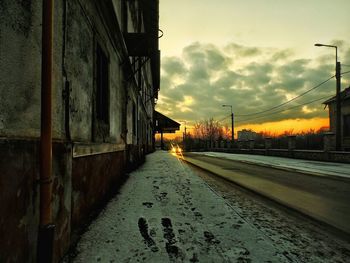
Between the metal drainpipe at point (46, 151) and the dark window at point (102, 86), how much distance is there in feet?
8.73

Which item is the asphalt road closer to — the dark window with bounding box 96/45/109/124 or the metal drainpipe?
the metal drainpipe

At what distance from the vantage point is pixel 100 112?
496cm

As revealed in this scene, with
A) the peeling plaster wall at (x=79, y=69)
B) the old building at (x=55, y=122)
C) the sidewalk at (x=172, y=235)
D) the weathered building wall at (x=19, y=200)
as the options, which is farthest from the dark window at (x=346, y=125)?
the weathered building wall at (x=19, y=200)

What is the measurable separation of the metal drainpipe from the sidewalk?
52cm

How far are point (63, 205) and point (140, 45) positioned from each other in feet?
22.7

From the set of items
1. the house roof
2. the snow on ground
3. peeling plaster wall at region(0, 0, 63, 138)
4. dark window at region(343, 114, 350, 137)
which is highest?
A: the house roof

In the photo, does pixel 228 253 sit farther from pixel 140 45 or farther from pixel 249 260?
pixel 140 45

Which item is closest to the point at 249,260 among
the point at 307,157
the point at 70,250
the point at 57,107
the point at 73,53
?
the point at 70,250

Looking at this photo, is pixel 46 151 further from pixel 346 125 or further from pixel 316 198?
pixel 346 125

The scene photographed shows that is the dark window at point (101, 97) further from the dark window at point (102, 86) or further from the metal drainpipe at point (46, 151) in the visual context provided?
the metal drainpipe at point (46, 151)

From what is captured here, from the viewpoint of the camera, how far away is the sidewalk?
2609 mm

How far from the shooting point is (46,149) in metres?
2.10

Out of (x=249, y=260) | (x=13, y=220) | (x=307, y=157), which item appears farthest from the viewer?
(x=307, y=157)

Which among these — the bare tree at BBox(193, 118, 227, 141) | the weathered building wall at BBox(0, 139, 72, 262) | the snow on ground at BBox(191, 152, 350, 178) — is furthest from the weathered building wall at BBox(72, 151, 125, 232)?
the bare tree at BBox(193, 118, 227, 141)
